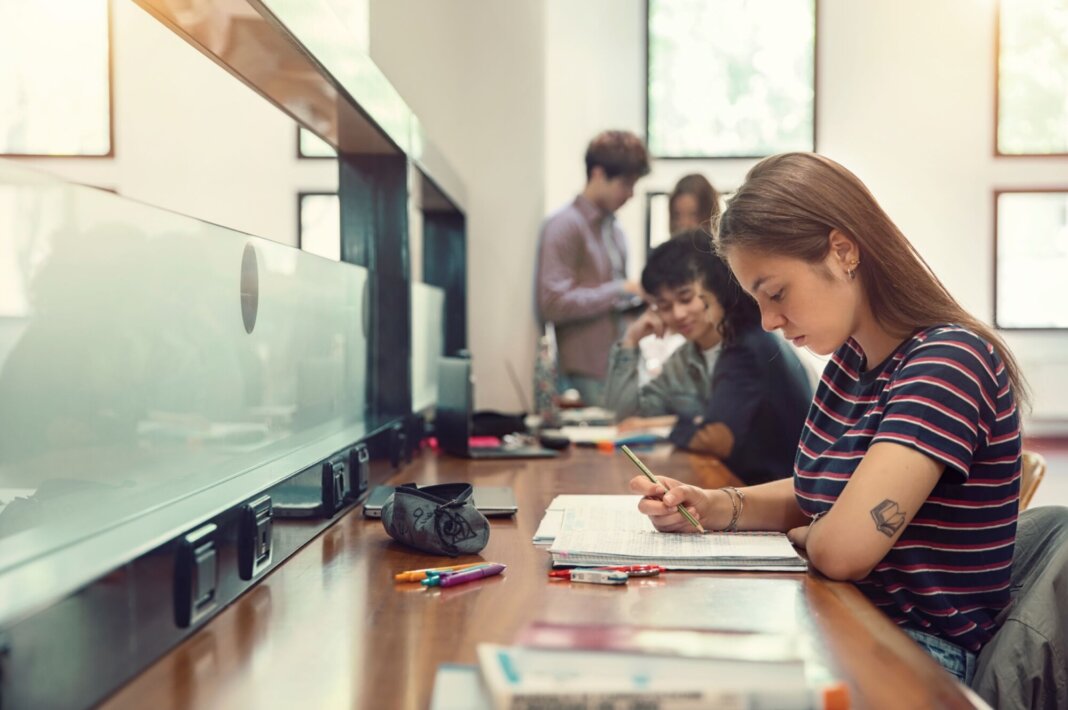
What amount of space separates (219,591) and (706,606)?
0.51 m

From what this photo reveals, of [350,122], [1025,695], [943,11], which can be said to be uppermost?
[943,11]

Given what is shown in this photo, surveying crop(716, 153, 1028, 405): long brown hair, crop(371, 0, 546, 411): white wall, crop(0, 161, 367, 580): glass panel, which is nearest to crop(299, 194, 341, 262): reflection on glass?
crop(0, 161, 367, 580): glass panel

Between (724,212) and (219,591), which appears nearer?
(219,591)

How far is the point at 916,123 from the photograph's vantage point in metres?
7.11

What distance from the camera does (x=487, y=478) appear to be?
213cm

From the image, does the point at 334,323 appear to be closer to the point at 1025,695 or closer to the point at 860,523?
the point at 860,523

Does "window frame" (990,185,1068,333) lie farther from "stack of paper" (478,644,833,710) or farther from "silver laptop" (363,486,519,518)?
"stack of paper" (478,644,833,710)

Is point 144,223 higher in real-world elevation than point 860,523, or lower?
higher

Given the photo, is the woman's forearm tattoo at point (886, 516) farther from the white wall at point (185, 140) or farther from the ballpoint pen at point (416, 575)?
the white wall at point (185, 140)

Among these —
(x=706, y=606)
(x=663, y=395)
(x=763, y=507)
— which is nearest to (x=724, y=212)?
(x=763, y=507)

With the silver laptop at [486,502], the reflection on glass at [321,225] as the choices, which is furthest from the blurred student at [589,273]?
the silver laptop at [486,502]

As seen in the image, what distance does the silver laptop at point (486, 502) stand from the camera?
1621 millimetres

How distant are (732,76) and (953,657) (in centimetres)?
625

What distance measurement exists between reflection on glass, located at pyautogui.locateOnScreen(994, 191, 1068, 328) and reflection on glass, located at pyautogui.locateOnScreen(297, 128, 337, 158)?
247 inches
